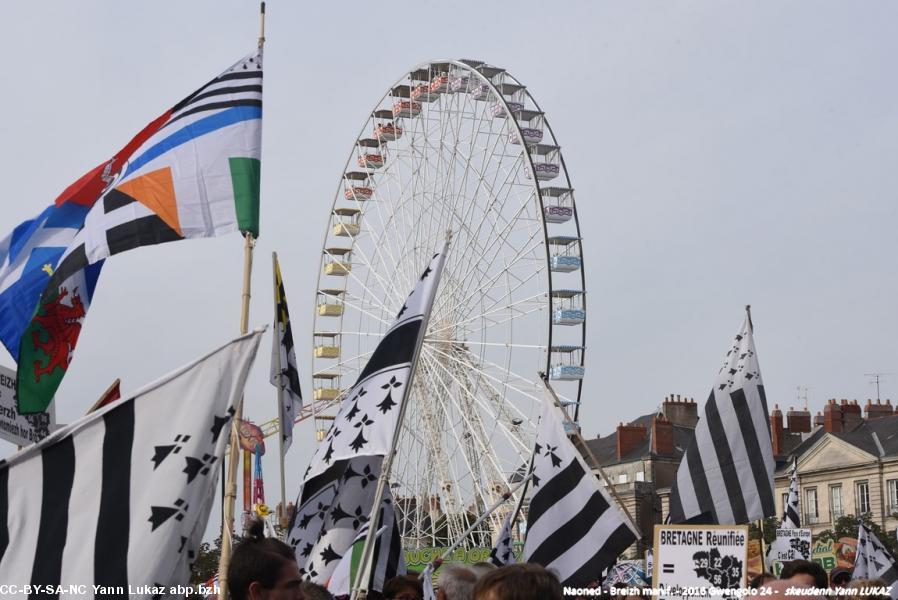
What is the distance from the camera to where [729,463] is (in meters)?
11.6

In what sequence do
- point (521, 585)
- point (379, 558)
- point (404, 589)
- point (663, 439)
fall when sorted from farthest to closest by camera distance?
point (663, 439), point (379, 558), point (404, 589), point (521, 585)

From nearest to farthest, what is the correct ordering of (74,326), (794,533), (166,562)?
(166,562) → (74,326) → (794,533)

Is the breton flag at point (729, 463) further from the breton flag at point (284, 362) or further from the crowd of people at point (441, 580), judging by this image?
the crowd of people at point (441, 580)

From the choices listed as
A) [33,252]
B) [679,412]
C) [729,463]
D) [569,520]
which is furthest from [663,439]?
[33,252]

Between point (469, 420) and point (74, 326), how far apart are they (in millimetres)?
20809

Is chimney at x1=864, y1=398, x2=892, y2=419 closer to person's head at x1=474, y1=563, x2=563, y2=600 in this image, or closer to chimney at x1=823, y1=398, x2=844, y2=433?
chimney at x1=823, y1=398, x2=844, y2=433

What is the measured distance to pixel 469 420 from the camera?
30.3 meters

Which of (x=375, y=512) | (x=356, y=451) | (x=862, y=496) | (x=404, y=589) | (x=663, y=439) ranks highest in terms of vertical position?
(x=663, y=439)

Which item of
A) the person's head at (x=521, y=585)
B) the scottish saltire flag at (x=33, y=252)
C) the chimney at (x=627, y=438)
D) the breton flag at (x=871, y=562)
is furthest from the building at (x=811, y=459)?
the person's head at (x=521, y=585)

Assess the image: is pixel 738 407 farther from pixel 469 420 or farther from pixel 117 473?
pixel 469 420

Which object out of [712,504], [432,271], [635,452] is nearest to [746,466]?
[712,504]

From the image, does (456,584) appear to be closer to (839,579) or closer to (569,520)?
(569,520)

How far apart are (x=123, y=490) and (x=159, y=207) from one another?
4.80 m

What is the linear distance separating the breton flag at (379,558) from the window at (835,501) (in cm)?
5924
